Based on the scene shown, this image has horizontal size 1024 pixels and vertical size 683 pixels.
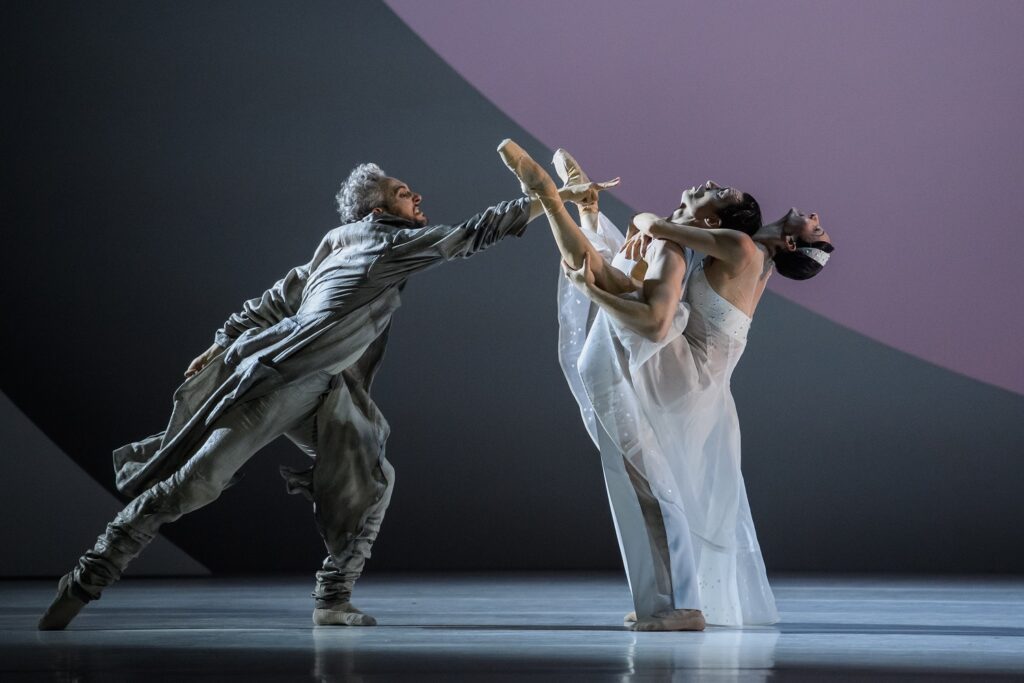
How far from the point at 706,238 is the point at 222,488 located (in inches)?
52.3

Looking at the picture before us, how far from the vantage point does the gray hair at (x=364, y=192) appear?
3.35 metres

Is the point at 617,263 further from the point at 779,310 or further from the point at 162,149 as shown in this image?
the point at 162,149

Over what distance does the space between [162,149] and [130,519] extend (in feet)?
10.0

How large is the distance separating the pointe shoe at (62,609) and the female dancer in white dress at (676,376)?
127cm

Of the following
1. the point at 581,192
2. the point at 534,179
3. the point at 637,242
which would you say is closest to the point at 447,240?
the point at 534,179

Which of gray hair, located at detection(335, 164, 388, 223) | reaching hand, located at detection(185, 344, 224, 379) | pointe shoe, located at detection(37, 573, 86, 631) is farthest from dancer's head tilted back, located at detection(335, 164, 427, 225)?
pointe shoe, located at detection(37, 573, 86, 631)

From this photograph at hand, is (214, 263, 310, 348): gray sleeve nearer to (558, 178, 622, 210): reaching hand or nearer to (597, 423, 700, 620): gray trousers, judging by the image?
(558, 178, 622, 210): reaching hand

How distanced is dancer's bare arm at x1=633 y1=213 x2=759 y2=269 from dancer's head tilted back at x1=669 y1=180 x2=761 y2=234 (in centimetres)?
9

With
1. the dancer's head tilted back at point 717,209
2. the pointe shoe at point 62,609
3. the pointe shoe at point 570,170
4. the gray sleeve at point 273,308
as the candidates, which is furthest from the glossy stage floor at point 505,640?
the pointe shoe at point 570,170

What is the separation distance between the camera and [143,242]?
225 inches

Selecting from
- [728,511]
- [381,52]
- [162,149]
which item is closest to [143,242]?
[162,149]

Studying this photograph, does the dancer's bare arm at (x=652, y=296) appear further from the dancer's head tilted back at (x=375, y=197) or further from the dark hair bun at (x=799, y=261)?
the dancer's head tilted back at (x=375, y=197)

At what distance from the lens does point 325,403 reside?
3221 mm

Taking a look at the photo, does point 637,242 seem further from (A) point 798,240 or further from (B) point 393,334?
(B) point 393,334
